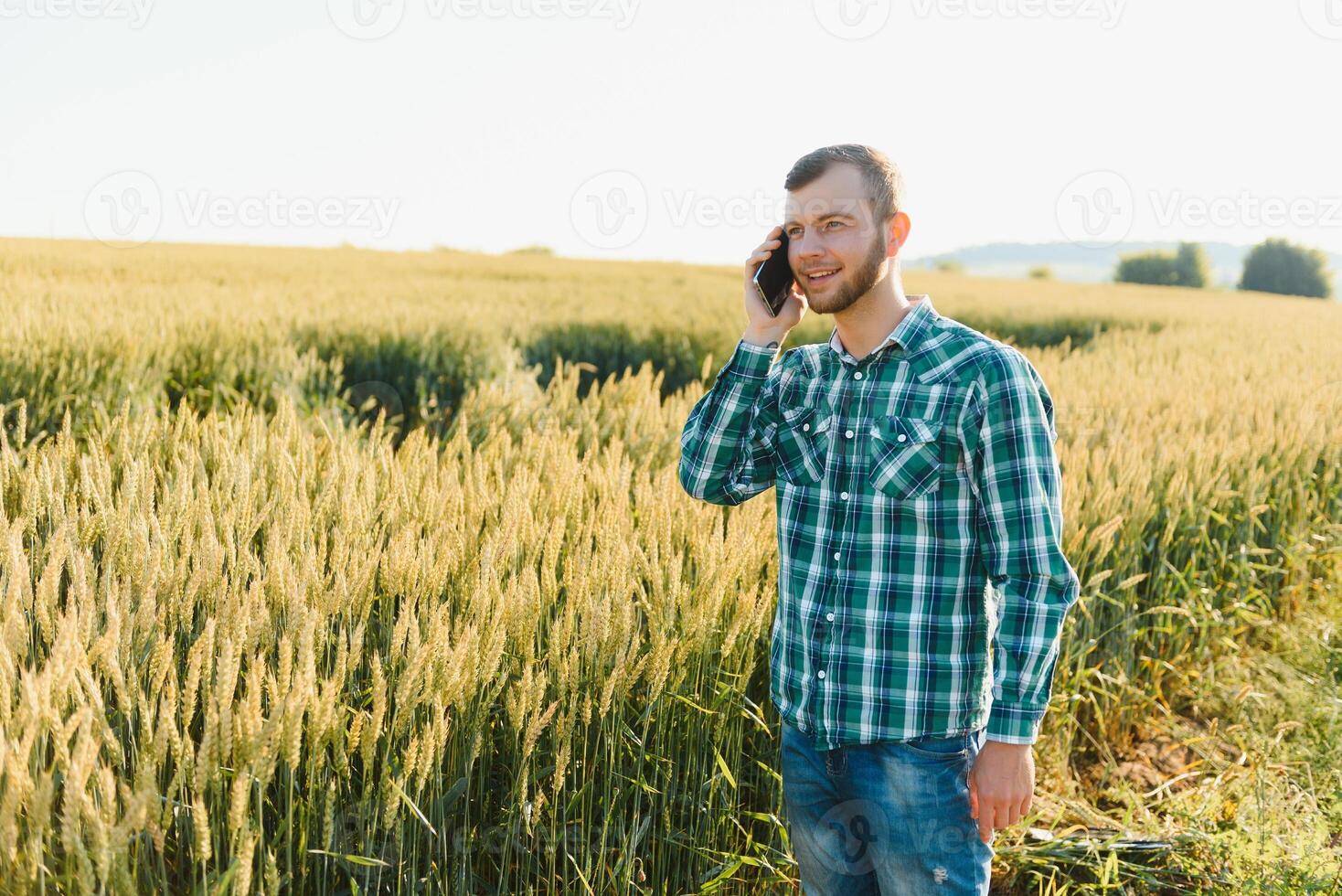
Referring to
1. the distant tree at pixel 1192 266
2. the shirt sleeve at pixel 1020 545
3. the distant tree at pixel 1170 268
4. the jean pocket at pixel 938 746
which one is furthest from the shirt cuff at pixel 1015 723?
the distant tree at pixel 1192 266

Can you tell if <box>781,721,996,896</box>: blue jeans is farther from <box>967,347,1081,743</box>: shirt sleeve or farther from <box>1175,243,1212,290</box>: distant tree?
<box>1175,243,1212,290</box>: distant tree

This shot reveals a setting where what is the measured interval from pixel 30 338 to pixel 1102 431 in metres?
5.65

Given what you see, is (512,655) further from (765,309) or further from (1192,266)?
(1192,266)

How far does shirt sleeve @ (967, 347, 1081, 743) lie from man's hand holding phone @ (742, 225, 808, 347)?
41 cm

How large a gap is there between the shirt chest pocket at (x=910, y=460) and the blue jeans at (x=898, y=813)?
43cm

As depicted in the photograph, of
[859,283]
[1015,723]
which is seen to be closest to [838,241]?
[859,283]

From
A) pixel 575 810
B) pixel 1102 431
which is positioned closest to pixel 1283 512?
pixel 1102 431

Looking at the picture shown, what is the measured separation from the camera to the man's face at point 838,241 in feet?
5.43

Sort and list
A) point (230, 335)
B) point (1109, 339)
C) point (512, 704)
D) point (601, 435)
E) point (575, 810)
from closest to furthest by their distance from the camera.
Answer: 1. point (512, 704)
2. point (575, 810)
3. point (601, 435)
4. point (230, 335)
5. point (1109, 339)

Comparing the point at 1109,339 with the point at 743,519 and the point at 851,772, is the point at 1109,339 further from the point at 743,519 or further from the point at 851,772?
the point at 851,772

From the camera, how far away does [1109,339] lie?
41.1 feet

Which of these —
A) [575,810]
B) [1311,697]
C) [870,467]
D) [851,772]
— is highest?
[870,467]

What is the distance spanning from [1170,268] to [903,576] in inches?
2865

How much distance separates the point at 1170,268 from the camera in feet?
213
